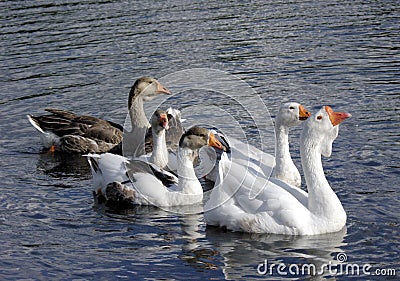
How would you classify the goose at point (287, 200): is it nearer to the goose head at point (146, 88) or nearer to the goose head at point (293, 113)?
the goose head at point (293, 113)

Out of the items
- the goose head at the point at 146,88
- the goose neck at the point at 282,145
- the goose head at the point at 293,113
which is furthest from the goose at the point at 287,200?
the goose head at the point at 146,88

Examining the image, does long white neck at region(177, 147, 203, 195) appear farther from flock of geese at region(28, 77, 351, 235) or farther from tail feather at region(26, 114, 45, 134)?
tail feather at region(26, 114, 45, 134)

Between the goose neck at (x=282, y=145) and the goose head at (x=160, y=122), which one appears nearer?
the goose neck at (x=282, y=145)

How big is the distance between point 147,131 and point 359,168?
458 cm

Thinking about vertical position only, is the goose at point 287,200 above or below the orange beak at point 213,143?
below

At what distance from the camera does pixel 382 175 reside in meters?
13.1

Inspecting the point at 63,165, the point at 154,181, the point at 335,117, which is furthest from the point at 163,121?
the point at 335,117

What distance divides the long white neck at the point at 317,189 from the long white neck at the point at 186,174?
2.10m

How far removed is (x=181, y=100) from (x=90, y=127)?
3134 mm

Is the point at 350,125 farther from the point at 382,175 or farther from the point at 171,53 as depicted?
the point at 171,53

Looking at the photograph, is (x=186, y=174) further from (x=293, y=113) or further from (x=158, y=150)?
(x=293, y=113)

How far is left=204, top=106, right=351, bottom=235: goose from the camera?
11.1m

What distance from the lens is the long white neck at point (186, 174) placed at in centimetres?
1279

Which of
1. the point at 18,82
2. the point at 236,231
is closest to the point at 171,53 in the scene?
the point at 18,82
